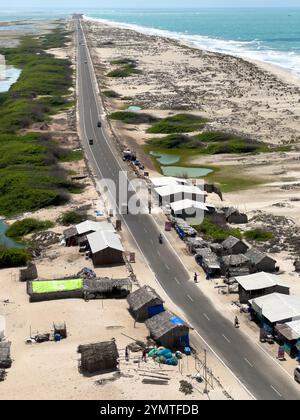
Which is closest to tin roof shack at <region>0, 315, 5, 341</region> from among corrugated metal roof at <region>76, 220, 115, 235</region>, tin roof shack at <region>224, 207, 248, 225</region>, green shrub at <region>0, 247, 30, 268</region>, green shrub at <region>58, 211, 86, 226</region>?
green shrub at <region>0, 247, 30, 268</region>

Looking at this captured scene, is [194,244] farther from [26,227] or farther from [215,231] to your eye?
[26,227]

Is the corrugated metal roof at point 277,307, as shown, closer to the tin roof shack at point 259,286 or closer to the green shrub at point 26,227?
the tin roof shack at point 259,286

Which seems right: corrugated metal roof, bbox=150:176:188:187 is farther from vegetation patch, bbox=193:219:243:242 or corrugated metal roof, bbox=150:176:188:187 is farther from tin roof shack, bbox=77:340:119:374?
tin roof shack, bbox=77:340:119:374

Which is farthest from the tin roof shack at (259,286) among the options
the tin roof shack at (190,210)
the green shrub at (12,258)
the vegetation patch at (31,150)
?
the vegetation patch at (31,150)

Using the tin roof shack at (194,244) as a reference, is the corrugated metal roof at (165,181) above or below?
above

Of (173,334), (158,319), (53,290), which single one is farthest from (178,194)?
(173,334)

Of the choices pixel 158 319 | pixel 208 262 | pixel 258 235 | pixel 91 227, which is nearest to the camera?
pixel 158 319
